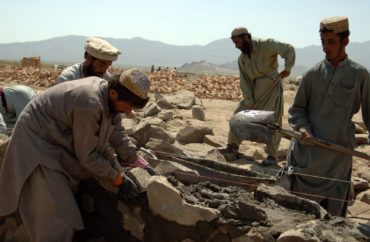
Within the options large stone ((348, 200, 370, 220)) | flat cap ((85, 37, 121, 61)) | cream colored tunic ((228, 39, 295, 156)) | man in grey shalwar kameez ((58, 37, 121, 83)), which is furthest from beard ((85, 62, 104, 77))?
large stone ((348, 200, 370, 220))

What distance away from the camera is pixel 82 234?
2.99 m

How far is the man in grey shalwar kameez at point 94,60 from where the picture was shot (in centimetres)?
362

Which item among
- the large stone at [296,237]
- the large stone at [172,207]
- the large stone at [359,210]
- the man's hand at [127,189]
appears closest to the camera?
the large stone at [296,237]

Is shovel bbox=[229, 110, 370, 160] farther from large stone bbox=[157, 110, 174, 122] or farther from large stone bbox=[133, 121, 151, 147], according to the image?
large stone bbox=[157, 110, 174, 122]

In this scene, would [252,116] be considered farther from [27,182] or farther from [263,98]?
[263,98]

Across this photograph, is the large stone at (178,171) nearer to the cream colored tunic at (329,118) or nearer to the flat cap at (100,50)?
the cream colored tunic at (329,118)

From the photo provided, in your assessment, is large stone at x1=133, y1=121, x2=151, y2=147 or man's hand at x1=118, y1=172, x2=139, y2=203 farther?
large stone at x1=133, y1=121, x2=151, y2=147

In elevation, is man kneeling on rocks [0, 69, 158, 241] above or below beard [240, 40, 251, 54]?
below

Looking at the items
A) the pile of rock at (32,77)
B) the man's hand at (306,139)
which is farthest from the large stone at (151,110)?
the pile of rock at (32,77)

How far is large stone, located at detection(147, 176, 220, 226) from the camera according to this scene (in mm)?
2627

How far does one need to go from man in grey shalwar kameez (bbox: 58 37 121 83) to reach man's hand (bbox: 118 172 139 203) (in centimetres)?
140

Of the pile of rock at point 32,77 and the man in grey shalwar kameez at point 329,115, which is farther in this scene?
the pile of rock at point 32,77

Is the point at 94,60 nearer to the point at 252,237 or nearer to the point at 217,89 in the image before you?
the point at 252,237

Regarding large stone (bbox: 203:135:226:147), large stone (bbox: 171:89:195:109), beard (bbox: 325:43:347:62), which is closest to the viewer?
beard (bbox: 325:43:347:62)
